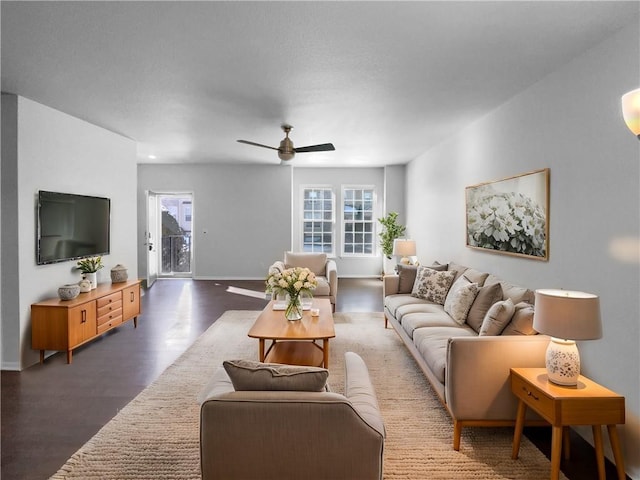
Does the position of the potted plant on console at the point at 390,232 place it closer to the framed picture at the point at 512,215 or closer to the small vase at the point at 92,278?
the framed picture at the point at 512,215

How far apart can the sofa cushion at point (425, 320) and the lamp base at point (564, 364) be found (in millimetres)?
1335

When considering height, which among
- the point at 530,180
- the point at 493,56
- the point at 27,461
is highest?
the point at 493,56

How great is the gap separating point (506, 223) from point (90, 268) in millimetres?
4762

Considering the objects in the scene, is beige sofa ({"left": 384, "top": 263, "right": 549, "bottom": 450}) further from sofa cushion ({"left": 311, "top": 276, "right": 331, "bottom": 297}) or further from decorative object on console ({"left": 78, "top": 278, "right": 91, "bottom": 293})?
decorative object on console ({"left": 78, "top": 278, "right": 91, "bottom": 293})

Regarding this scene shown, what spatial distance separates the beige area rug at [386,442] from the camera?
86.7 inches

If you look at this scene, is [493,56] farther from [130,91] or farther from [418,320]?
[130,91]

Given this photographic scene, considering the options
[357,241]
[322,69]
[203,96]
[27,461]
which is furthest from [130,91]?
[357,241]

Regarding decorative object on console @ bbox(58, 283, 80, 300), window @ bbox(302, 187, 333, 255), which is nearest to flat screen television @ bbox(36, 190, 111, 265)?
decorative object on console @ bbox(58, 283, 80, 300)

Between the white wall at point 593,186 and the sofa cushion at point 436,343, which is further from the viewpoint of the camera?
the sofa cushion at point 436,343

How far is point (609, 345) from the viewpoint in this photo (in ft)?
7.98

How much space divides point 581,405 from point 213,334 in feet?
12.7

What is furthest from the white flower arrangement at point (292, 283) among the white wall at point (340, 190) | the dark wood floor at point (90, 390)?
the white wall at point (340, 190)

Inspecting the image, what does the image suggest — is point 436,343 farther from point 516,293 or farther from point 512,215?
point 512,215

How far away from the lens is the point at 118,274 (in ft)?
16.4
